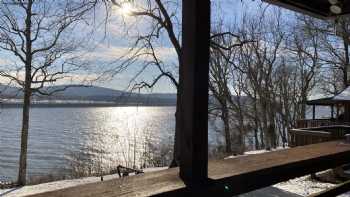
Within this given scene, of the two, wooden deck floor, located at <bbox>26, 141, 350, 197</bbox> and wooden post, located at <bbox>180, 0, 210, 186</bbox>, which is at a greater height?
wooden post, located at <bbox>180, 0, 210, 186</bbox>

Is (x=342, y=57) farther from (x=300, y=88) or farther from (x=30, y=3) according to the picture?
(x=30, y=3)

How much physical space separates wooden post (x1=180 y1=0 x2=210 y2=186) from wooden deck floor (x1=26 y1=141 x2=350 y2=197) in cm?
10

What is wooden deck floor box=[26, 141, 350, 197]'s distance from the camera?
5.64 feet

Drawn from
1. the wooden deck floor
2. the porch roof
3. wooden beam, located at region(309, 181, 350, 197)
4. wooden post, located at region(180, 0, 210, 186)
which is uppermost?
the porch roof

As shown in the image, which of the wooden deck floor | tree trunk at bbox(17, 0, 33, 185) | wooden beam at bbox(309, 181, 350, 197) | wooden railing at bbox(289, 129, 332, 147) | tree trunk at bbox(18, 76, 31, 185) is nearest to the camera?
the wooden deck floor

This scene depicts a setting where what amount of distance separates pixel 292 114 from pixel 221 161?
116 ft

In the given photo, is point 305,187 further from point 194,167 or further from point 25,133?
point 25,133

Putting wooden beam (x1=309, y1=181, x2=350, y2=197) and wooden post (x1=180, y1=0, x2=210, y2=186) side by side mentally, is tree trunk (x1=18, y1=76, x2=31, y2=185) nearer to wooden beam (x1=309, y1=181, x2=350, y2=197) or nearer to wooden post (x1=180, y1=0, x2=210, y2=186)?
wooden beam (x1=309, y1=181, x2=350, y2=197)

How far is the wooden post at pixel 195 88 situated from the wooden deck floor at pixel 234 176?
0.10 metres

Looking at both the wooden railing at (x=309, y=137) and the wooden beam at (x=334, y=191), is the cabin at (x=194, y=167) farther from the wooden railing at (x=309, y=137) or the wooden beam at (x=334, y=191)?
the wooden railing at (x=309, y=137)

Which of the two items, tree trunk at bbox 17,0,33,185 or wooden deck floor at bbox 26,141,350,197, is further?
tree trunk at bbox 17,0,33,185

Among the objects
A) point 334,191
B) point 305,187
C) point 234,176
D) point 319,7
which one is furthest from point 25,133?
point 234,176

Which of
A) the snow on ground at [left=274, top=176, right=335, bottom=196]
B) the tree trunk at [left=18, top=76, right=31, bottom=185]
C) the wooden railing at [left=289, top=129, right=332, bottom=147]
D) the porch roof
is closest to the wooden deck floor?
the porch roof

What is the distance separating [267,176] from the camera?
227 centimetres
